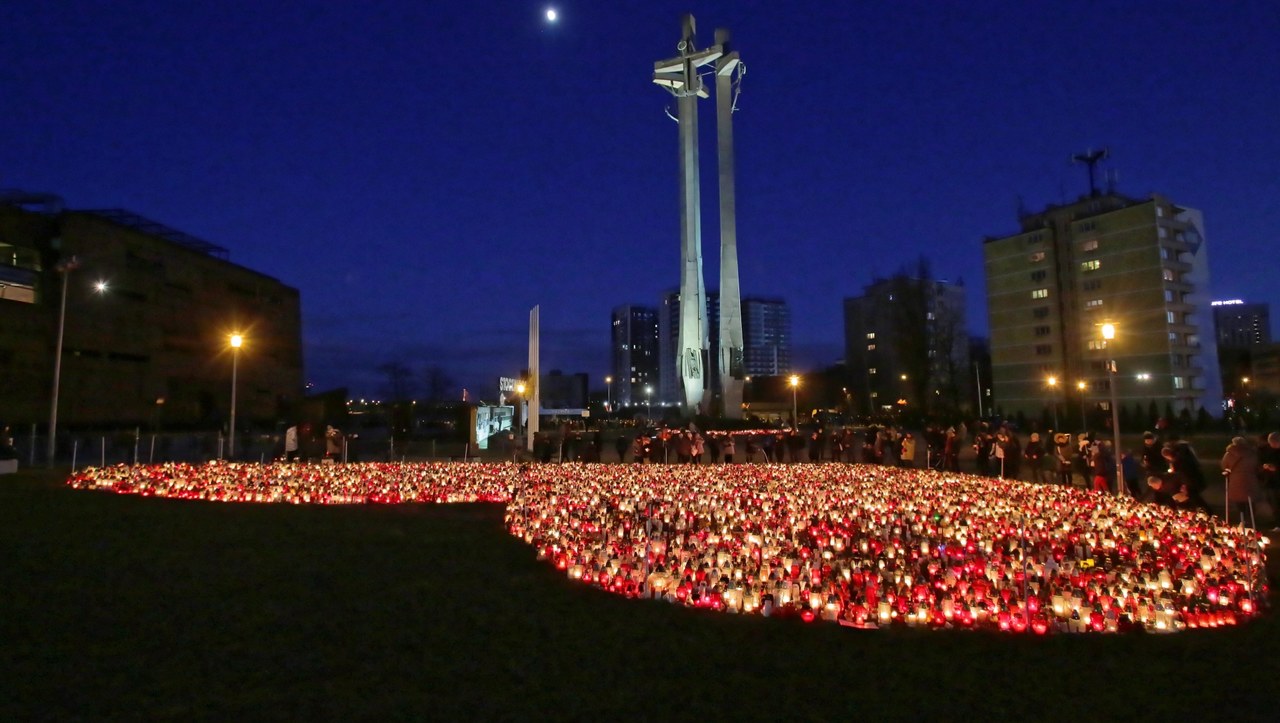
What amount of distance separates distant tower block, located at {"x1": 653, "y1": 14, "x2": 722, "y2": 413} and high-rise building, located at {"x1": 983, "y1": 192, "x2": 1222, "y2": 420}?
91.9 feet

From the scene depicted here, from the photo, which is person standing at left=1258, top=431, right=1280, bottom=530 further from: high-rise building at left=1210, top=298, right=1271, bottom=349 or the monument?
high-rise building at left=1210, top=298, right=1271, bottom=349

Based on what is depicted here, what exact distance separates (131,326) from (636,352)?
143m

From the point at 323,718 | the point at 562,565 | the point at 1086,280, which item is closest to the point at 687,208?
the point at 1086,280

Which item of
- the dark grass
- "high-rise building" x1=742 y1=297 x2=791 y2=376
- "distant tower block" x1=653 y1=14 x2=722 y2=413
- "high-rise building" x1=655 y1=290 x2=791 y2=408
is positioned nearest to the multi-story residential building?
the dark grass

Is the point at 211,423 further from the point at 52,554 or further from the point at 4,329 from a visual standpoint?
the point at 52,554

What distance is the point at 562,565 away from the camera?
9414 mm

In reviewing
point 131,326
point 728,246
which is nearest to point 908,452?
point 728,246

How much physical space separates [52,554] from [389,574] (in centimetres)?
489

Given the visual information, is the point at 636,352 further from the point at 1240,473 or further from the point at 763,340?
the point at 1240,473

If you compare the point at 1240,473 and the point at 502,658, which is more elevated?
the point at 1240,473

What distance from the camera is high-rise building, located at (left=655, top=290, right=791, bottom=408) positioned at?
553 feet

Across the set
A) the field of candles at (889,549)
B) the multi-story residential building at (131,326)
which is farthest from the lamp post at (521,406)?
the multi-story residential building at (131,326)

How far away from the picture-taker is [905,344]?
2281 inches

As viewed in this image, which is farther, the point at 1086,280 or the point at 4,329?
the point at 1086,280
